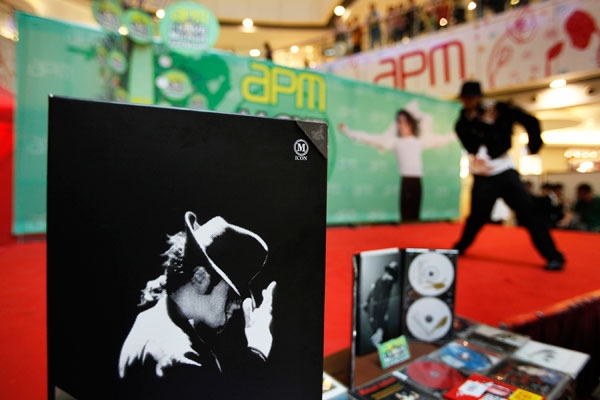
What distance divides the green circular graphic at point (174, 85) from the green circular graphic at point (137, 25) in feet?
1.07

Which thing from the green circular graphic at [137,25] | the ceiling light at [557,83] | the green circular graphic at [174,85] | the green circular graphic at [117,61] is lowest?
the green circular graphic at [174,85]

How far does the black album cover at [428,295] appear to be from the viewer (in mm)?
995

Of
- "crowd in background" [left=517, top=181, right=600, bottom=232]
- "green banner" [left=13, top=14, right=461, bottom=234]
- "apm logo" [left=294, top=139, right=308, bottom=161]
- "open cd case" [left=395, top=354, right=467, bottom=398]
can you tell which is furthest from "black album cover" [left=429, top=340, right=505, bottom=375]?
"crowd in background" [left=517, top=181, right=600, bottom=232]

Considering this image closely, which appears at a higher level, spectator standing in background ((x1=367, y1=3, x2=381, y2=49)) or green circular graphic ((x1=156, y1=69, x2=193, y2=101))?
spectator standing in background ((x1=367, y1=3, x2=381, y2=49))

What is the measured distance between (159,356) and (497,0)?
6.15 meters

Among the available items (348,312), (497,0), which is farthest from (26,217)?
(497,0)

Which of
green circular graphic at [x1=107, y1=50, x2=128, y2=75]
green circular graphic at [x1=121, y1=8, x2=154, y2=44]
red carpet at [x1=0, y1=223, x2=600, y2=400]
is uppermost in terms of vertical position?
green circular graphic at [x1=121, y1=8, x2=154, y2=44]

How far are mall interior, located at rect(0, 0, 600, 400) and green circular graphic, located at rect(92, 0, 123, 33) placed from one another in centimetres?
1

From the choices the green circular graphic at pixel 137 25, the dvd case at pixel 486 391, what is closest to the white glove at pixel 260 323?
the dvd case at pixel 486 391

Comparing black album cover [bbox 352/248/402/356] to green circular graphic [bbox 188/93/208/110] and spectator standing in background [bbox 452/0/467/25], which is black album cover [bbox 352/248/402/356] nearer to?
green circular graphic [bbox 188/93/208/110]

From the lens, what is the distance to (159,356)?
417mm

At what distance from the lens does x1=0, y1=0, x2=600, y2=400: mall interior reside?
3.32 ft

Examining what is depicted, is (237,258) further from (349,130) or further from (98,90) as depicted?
(349,130)

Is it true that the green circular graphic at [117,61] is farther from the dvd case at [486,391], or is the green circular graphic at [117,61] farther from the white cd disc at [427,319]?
the dvd case at [486,391]
